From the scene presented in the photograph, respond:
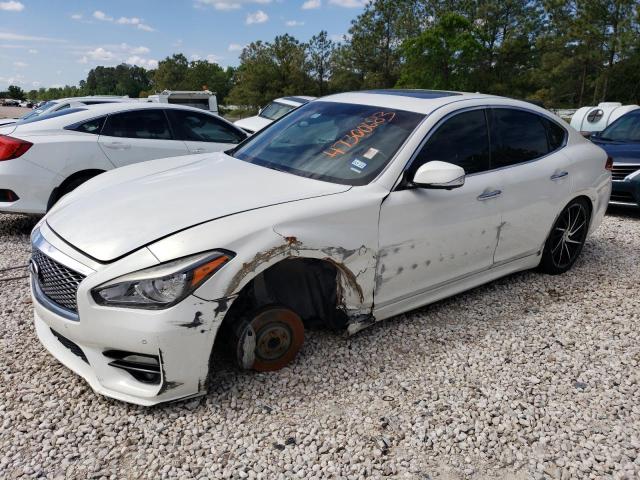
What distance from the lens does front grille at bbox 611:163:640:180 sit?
22.9 feet

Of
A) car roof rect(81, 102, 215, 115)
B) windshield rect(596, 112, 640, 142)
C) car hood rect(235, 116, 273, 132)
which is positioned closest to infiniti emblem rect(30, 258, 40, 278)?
car roof rect(81, 102, 215, 115)

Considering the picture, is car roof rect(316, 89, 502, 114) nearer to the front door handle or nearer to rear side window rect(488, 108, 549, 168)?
rear side window rect(488, 108, 549, 168)

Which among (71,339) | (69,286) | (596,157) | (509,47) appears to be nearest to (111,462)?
(71,339)

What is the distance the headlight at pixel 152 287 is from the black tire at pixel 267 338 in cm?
48

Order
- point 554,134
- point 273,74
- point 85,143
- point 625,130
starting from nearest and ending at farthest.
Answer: point 554,134, point 85,143, point 625,130, point 273,74

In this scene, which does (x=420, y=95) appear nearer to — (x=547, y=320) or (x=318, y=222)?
(x=318, y=222)

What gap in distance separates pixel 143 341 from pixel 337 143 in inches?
69.4

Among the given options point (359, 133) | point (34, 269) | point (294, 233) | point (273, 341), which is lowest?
point (273, 341)

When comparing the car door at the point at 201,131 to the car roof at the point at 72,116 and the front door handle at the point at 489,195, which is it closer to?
the car roof at the point at 72,116

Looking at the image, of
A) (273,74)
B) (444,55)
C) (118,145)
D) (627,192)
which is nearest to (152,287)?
(118,145)

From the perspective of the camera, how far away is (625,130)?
26.8 ft

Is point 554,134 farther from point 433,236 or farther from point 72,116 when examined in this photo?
point 72,116

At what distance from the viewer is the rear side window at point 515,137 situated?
3.76 m

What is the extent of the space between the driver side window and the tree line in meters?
36.5
